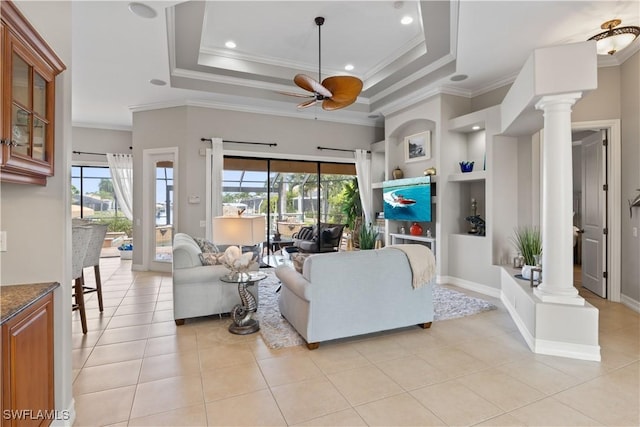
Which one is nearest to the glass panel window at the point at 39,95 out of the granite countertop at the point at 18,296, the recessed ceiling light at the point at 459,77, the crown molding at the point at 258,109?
the granite countertop at the point at 18,296

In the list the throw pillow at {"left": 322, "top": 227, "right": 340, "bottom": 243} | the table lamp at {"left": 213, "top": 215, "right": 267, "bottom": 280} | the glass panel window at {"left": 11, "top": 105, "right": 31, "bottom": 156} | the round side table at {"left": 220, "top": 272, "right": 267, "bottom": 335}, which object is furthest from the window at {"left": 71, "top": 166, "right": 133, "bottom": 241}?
the glass panel window at {"left": 11, "top": 105, "right": 31, "bottom": 156}

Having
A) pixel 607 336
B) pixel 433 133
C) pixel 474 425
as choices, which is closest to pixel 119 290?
pixel 474 425

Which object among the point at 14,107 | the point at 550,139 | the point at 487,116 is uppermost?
the point at 487,116

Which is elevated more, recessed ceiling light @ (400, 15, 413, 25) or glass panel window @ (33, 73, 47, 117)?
recessed ceiling light @ (400, 15, 413, 25)

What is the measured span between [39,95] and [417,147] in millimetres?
5577

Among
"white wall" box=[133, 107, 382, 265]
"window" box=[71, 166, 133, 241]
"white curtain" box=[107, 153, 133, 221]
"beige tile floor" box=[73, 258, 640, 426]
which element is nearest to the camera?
"beige tile floor" box=[73, 258, 640, 426]

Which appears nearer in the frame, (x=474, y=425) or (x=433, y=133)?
(x=474, y=425)

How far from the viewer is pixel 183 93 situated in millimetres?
5668

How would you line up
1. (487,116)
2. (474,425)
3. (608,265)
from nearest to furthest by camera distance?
(474,425), (608,265), (487,116)

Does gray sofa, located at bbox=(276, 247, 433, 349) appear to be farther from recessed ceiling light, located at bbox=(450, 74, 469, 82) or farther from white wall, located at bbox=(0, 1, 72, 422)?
recessed ceiling light, located at bbox=(450, 74, 469, 82)

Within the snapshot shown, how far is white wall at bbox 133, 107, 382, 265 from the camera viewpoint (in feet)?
19.9

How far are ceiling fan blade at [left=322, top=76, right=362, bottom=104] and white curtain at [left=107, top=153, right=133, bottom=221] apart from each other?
247 inches

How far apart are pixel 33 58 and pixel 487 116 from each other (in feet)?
16.7

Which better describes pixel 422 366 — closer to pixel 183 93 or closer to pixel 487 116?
pixel 487 116
